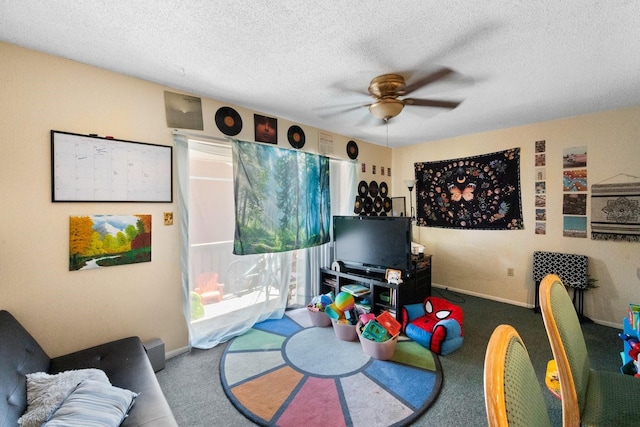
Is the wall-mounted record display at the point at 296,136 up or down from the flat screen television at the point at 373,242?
up

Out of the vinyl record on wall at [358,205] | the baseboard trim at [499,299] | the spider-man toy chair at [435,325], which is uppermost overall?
the vinyl record on wall at [358,205]

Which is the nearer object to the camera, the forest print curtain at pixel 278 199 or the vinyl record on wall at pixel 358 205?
the forest print curtain at pixel 278 199

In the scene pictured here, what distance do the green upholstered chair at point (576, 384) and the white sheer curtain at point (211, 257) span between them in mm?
2487

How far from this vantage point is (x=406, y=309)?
9.18 feet

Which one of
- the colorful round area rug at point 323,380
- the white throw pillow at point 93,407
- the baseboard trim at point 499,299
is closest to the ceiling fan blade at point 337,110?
the colorful round area rug at point 323,380

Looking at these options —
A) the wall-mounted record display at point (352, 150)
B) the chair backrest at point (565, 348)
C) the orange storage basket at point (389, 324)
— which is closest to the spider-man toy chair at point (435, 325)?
the orange storage basket at point (389, 324)

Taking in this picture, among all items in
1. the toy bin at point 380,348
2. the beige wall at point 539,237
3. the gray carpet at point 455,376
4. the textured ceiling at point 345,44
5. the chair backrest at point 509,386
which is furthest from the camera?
the beige wall at point 539,237

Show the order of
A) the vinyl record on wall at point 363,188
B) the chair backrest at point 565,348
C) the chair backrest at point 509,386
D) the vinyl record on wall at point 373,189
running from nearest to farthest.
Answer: the chair backrest at point 509,386
the chair backrest at point 565,348
the vinyl record on wall at point 363,188
the vinyl record on wall at point 373,189

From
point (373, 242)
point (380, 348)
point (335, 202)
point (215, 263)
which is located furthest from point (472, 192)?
point (215, 263)

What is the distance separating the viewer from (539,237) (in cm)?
335

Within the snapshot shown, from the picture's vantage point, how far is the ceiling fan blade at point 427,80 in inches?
79.1

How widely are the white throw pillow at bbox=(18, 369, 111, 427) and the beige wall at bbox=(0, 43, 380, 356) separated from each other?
0.57 meters

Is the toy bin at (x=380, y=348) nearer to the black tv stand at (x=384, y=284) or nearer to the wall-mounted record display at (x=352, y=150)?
the black tv stand at (x=384, y=284)

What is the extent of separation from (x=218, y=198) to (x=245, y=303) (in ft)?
3.88
